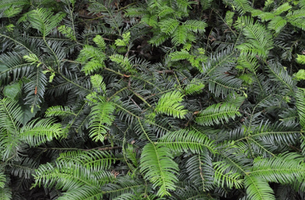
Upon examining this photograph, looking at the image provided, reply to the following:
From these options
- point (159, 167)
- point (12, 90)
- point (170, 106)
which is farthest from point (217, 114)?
point (12, 90)

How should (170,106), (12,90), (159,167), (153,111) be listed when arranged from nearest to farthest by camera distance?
Answer: 1. (159,167)
2. (170,106)
3. (153,111)
4. (12,90)

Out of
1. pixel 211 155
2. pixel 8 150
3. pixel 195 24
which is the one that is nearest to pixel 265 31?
pixel 195 24

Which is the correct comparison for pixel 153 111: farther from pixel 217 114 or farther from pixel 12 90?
pixel 12 90

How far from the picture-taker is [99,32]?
5.79 feet

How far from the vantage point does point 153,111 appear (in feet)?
4.43

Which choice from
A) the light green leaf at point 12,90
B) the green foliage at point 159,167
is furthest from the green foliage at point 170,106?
the light green leaf at point 12,90

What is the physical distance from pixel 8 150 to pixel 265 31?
174 cm

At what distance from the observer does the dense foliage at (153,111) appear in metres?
1.21

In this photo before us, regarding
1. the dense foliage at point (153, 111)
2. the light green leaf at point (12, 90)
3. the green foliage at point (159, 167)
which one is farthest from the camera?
the light green leaf at point (12, 90)

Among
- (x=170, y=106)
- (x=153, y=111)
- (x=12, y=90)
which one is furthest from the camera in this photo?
(x=12, y=90)

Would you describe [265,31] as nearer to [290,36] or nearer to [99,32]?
[290,36]

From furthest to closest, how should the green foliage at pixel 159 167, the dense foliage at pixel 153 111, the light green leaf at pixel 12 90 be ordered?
the light green leaf at pixel 12 90 < the dense foliage at pixel 153 111 < the green foliage at pixel 159 167

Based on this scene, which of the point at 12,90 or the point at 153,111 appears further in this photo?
the point at 12,90

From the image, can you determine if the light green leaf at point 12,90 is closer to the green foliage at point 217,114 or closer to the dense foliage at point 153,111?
the dense foliage at point 153,111
